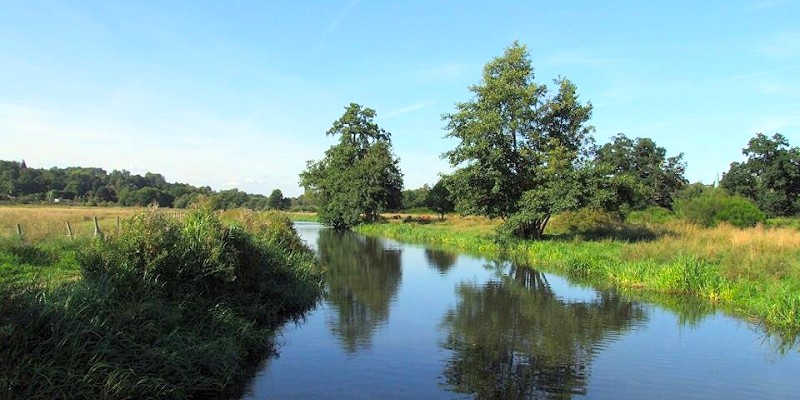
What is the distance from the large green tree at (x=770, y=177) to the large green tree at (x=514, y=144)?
39.8 metres

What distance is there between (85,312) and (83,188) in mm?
97709

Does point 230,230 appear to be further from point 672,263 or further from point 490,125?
point 490,125

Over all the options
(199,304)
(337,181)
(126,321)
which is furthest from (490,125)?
(337,181)

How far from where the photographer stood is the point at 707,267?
20203 mm

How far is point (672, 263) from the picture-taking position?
2145 centimetres

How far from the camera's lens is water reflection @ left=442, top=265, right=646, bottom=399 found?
978 cm

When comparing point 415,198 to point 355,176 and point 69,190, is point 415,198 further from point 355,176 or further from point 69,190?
point 69,190

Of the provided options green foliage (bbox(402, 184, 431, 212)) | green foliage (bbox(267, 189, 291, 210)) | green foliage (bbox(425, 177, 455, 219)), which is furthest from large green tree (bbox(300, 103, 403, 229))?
green foliage (bbox(267, 189, 291, 210))

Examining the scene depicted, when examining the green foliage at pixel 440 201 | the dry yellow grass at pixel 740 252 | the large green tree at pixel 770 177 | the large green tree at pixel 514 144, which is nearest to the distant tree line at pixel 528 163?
the large green tree at pixel 514 144

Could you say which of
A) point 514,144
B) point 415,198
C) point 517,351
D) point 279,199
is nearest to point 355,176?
point 514,144

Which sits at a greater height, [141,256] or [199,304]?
[141,256]

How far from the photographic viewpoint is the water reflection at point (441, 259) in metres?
28.6

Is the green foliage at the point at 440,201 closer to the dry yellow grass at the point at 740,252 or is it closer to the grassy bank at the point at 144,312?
the dry yellow grass at the point at 740,252

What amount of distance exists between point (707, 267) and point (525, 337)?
11.0m
